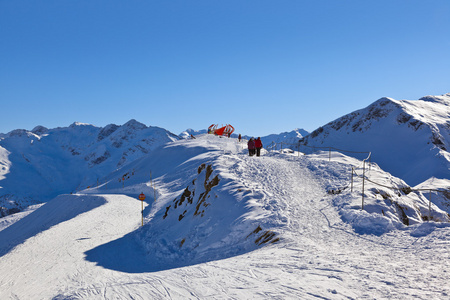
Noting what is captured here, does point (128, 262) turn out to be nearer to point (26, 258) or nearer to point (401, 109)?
point (26, 258)

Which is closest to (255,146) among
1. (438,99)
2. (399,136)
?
(399,136)

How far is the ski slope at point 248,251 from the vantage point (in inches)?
333

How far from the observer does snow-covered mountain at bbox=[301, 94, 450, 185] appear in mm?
58156

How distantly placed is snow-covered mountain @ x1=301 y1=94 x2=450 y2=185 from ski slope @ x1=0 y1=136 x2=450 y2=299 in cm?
4375

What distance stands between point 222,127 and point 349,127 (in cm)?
3836

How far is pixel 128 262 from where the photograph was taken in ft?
51.3

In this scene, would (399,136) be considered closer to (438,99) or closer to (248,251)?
(438,99)

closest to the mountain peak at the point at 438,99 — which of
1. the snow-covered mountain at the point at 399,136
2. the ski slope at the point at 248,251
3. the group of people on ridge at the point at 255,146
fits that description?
the snow-covered mountain at the point at 399,136

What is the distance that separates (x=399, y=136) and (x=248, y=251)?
6842 cm

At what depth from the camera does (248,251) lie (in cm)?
1281

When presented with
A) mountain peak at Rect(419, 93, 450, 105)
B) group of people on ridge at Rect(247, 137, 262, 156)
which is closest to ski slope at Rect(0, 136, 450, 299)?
group of people on ridge at Rect(247, 137, 262, 156)

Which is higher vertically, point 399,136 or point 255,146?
point 399,136

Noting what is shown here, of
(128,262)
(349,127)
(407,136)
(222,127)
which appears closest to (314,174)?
(128,262)

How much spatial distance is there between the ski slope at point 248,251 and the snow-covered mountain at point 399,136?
43745 mm
